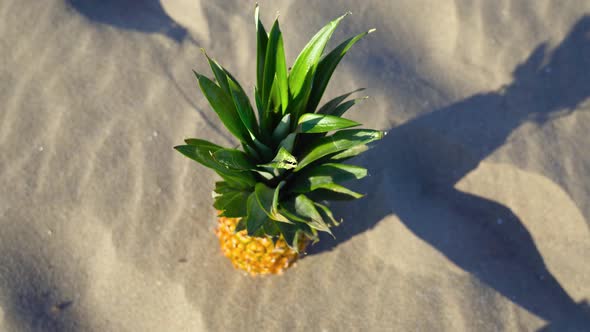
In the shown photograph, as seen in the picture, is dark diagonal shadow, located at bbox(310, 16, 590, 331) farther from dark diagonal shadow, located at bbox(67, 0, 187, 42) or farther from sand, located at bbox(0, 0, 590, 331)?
dark diagonal shadow, located at bbox(67, 0, 187, 42)

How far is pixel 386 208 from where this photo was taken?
259 cm

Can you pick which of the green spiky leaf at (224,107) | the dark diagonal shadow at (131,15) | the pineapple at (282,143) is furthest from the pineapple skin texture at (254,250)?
the dark diagonal shadow at (131,15)

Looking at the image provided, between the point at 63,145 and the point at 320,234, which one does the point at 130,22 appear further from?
the point at 320,234

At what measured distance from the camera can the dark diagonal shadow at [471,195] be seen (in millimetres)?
2529

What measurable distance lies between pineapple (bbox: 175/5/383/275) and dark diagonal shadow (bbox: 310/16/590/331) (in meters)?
0.90

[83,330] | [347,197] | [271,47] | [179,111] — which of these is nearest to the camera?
[271,47]

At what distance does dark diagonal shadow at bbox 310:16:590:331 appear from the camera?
8.30ft

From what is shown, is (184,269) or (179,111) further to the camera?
(179,111)

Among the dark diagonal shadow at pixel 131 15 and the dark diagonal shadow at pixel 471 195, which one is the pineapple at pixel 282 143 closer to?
the dark diagonal shadow at pixel 471 195

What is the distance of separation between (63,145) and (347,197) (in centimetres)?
174

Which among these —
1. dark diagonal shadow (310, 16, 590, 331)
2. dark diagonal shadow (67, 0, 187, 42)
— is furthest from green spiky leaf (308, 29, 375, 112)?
dark diagonal shadow (67, 0, 187, 42)

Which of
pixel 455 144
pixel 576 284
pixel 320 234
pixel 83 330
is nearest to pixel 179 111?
pixel 320 234

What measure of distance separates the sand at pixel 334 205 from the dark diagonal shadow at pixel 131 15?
0.01m

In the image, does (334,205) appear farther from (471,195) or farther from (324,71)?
(324,71)
